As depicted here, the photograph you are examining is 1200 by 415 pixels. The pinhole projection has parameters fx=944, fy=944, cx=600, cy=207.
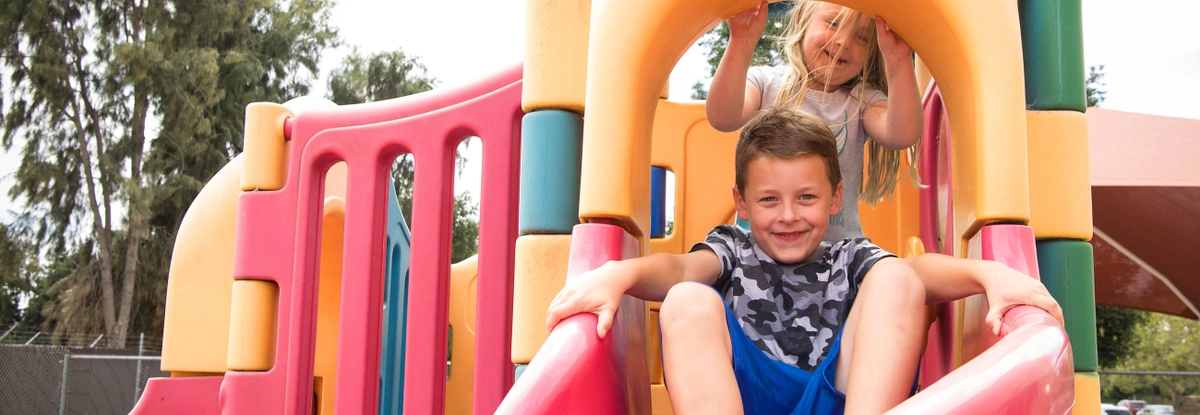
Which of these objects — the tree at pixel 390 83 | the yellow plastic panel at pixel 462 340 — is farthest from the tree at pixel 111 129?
the yellow plastic panel at pixel 462 340

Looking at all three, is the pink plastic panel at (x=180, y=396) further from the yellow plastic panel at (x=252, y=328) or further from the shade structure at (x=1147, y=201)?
the shade structure at (x=1147, y=201)

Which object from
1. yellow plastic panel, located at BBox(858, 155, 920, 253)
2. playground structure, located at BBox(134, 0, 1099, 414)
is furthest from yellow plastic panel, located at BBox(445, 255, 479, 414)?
yellow plastic panel, located at BBox(858, 155, 920, 253)

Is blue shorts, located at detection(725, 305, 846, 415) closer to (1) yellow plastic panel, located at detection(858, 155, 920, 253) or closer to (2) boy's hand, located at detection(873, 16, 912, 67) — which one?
(2) boy's hand, located at detection(873, 16, 912, 67)

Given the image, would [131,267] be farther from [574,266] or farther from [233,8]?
[574,266]

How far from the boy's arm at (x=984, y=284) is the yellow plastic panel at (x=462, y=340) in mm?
2298

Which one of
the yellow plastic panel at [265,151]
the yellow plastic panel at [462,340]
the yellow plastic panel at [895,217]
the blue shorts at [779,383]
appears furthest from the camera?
the yellow plastic panel at [462,340]

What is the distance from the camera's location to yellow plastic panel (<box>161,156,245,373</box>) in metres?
3.02

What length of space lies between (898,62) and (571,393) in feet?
3.27

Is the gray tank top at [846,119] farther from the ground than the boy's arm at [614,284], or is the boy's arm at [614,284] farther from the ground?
the gray tank top at [846,119]

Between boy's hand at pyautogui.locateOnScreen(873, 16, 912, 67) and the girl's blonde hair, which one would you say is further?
the girl's blonde hair

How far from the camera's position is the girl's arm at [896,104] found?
5.91 feet

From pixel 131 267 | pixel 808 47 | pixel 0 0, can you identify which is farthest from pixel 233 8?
pixel 808 47

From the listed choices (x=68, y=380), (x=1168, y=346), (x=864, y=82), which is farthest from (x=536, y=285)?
(x=1168, y=346)

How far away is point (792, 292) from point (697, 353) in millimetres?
390
